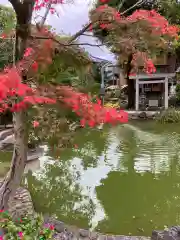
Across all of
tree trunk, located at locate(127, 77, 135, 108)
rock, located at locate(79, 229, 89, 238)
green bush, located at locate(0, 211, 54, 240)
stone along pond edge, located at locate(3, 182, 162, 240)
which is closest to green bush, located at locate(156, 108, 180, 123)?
tree trunk, located at locate(127, 77, 135, 108)

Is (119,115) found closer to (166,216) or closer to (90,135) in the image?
(166,216)

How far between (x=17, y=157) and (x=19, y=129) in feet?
0.90

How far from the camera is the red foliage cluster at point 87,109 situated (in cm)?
245

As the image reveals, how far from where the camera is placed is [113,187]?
18.0 ft

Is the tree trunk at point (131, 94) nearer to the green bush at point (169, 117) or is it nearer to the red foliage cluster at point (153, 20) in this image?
the green bush at point (169, 117)

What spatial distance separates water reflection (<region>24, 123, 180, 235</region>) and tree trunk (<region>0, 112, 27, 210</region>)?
148 centimetres

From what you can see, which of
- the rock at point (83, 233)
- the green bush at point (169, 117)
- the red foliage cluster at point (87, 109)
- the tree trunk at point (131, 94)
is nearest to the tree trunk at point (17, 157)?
the red foliage cluster at point (87, 109)

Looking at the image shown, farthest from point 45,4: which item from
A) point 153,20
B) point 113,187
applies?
point 113,187

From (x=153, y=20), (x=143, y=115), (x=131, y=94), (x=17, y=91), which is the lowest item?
(x=143, y=115)

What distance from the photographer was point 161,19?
316cm

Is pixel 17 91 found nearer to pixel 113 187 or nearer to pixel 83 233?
pixel 83 233

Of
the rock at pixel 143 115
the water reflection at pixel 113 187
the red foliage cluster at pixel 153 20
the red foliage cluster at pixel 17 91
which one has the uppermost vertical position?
the red foliage cluster at pixel 153 20

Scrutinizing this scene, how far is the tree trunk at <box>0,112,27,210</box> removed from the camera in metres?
2.95

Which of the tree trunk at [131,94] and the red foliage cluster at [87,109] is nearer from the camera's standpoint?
the red foliage cluster at [87,109]
